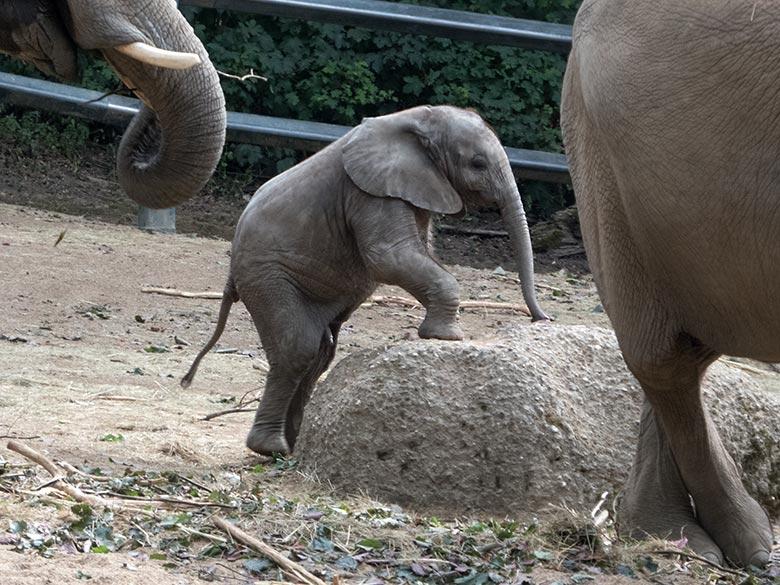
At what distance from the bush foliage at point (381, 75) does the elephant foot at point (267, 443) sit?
8.34 metres

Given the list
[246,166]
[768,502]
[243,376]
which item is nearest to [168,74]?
[768,502]

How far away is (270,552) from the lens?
3.46 meters

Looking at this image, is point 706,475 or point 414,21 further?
point 414,21

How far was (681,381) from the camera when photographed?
3.73 m

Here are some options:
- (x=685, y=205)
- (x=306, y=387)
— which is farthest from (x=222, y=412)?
(x=685, y=205)

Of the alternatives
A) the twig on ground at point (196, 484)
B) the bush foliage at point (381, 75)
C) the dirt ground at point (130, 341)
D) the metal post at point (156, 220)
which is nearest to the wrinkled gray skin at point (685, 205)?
the dirt ground at point (130, 341)

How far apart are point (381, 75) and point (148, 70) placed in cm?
1011

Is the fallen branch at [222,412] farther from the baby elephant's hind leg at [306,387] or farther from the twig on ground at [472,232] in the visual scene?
the twig on ground at [472,232]

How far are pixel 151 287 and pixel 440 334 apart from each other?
3859mm

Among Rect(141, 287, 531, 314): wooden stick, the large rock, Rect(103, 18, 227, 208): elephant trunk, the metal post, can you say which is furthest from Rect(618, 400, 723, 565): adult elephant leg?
the metal post

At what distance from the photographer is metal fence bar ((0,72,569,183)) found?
10.2m

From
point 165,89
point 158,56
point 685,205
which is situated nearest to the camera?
point 685,205

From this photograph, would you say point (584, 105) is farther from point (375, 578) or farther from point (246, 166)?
point (246, 166)

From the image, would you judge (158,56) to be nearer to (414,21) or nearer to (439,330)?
(439,330)
